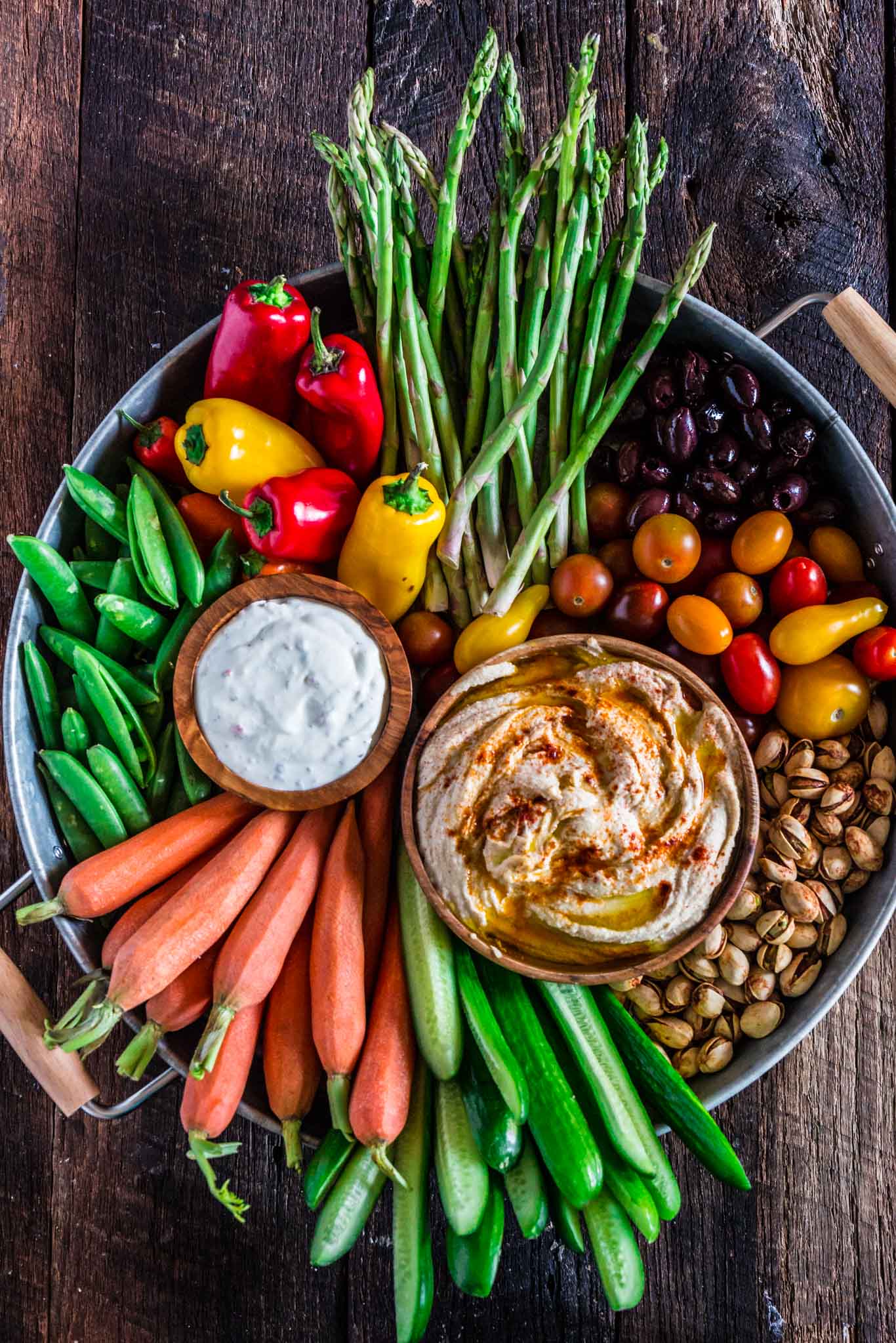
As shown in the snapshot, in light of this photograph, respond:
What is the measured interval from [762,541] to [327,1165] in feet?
5.05

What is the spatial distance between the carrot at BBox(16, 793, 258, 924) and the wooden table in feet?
1.65

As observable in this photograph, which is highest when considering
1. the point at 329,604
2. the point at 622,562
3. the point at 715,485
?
the point at 715,485

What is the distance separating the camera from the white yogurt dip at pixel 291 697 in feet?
6.89

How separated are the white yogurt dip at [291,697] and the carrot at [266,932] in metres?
0.17

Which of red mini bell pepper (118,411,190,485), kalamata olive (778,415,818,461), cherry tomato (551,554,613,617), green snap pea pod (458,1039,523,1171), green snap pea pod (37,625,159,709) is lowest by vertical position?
green snap pea pod (458,1039,523,1171)

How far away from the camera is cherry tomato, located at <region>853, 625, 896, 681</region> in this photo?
2.21 m

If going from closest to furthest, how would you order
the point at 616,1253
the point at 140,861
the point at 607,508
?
the point at 616,1253 < the point at 140,861 < the point at 607,508

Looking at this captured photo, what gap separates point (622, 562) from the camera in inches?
92.9

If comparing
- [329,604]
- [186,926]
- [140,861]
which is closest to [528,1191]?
[186,926]

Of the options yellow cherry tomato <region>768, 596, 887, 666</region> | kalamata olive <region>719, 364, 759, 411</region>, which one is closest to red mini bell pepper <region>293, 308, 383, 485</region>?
kalamata olive <region>719, 364, 759, 411</region>

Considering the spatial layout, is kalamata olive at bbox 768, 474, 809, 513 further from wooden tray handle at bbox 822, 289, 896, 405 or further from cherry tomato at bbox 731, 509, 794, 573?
wooden tray handle at bbox 822, 289, 896, 405

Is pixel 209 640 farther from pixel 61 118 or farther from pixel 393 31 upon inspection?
pixel 393 31

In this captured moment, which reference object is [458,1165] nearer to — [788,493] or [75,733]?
[75,733]

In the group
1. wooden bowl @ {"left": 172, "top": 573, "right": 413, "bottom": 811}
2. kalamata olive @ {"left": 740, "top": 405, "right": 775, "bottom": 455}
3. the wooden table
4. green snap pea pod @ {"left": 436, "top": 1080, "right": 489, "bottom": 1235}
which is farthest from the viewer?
the wooden table
